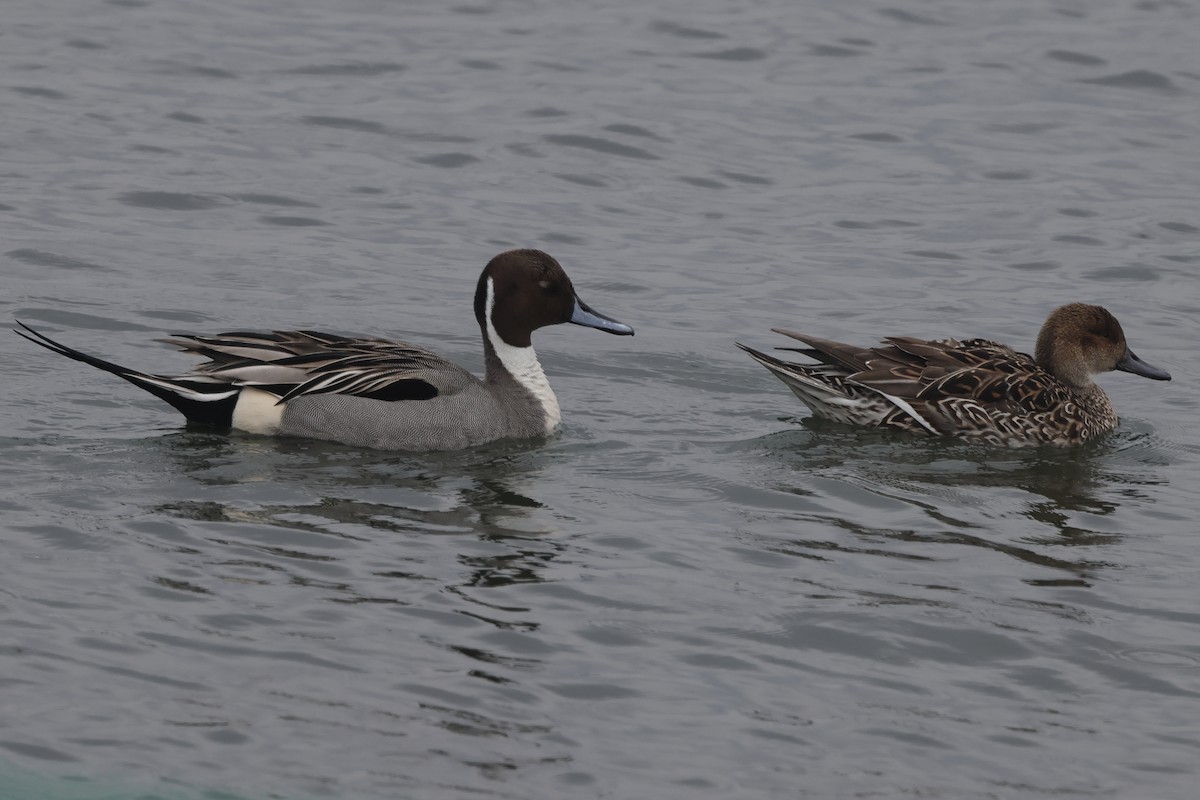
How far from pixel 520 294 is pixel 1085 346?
11.2 feet

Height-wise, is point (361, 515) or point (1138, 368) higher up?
point (1138, 368)

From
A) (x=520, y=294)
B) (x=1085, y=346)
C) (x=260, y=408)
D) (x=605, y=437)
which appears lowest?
(x=605, y=437)

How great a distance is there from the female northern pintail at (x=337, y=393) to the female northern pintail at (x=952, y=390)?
165 cm

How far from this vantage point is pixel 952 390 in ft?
36.0

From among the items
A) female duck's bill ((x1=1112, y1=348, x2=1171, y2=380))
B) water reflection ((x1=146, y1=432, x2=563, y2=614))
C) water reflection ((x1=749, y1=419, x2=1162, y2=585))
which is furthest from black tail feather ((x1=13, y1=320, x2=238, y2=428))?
female duck's bill ((x1=1112, y1=348, x2=1171, y2=380))

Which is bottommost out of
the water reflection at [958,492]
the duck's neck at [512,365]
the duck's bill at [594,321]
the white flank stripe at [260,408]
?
the water reflection at [958,492]

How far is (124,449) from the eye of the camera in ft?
31.8

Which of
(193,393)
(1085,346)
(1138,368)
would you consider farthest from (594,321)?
(1138,368)

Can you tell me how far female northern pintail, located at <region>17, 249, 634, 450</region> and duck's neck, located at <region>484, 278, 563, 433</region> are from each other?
15 cm

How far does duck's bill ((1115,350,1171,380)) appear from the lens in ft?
37.3

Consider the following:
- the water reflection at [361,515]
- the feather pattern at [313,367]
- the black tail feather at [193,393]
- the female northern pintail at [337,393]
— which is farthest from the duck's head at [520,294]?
the black tail feather at [193,393]

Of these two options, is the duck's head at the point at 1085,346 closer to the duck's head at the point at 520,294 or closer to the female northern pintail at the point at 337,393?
the duck's head at the point at 520,294

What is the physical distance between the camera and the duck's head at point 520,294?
1081 cm

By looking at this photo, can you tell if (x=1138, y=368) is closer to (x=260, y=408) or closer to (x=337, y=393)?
(x=337, y=393)
